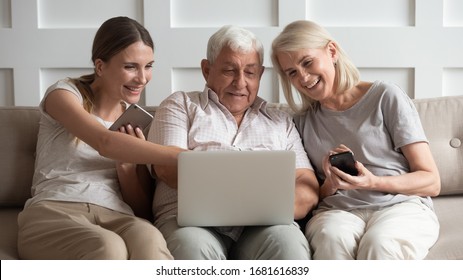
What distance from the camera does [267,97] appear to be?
2.82 meters

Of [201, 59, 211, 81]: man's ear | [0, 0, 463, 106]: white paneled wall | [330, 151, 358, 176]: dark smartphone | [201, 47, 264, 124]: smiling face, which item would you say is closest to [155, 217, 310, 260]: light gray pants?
[330, 151, 358, 176]: dark smartphone

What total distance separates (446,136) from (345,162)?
646mm

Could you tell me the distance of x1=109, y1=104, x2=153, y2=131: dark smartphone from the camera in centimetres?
208

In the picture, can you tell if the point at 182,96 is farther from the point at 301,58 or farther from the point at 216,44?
the point at 301,58

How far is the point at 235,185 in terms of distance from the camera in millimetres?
1808

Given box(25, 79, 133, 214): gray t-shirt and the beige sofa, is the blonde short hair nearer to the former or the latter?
the beige sofa

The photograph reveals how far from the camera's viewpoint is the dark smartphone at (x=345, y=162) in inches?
75.8

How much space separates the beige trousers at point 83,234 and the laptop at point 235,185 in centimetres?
13

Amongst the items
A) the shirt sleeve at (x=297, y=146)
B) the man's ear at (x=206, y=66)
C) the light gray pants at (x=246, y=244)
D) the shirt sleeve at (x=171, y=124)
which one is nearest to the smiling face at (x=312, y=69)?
the shirt sleeve at (x=297, y=146)

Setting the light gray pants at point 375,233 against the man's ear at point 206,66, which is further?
the man's ear at point 206,66

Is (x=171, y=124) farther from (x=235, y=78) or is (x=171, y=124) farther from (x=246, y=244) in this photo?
(x=246, y=244)

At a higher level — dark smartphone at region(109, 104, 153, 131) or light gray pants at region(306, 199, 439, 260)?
dark smartphone at region(109, 104, 153, 131)

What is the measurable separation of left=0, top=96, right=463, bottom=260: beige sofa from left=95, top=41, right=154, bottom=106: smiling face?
22 centimetres

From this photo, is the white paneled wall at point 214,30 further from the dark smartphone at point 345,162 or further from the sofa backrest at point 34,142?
the dark smartphone at point 345,162
